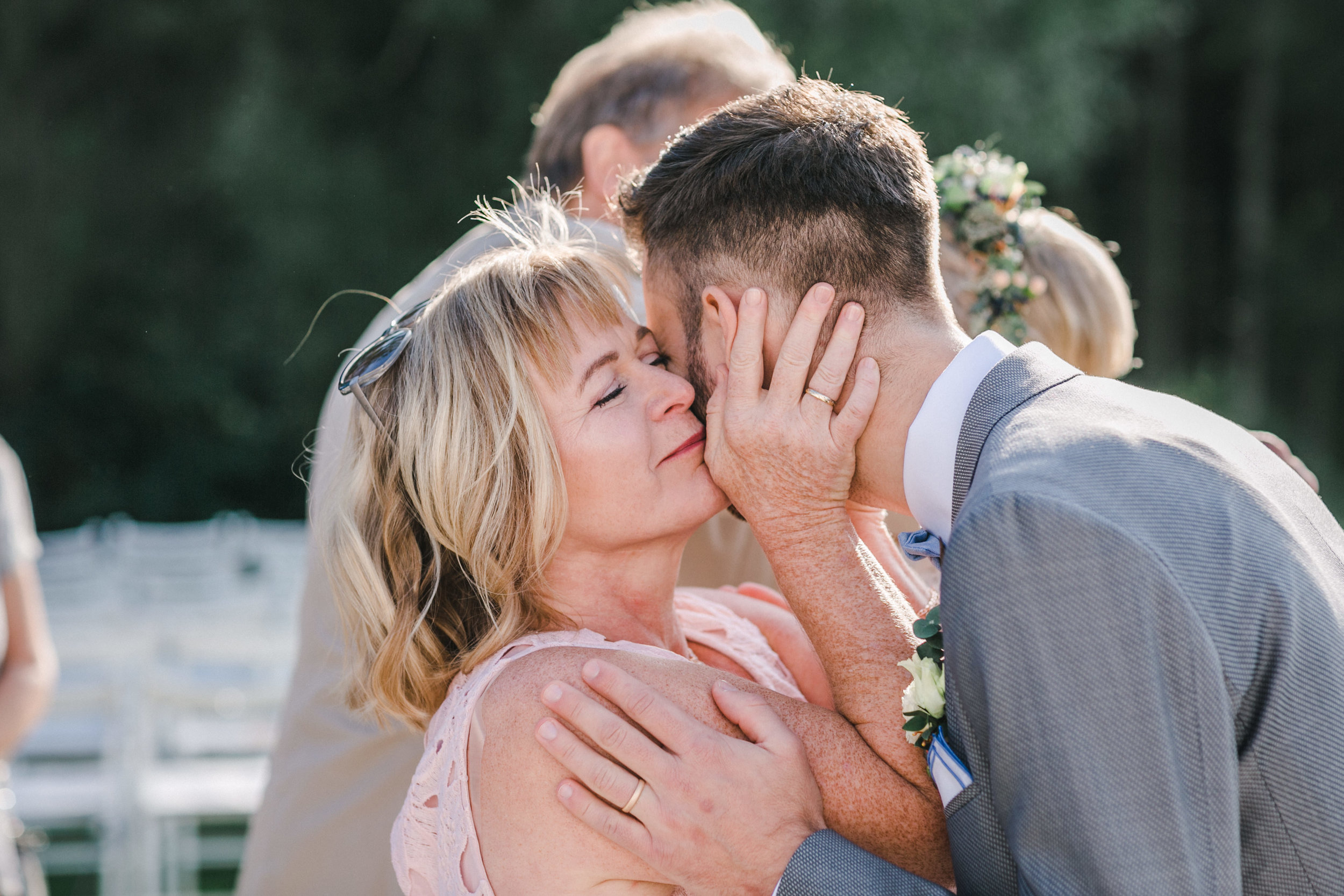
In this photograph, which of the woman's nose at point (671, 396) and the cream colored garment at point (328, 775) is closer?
the woman's nose at point (671, 396)

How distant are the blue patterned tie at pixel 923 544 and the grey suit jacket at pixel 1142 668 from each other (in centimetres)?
27

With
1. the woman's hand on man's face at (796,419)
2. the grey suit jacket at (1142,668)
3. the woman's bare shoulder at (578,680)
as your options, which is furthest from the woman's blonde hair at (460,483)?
the grey suit jacket at (1142,668)

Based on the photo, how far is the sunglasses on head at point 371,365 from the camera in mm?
2225

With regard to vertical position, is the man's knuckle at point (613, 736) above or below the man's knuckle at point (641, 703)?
below

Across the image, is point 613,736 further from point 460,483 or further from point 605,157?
point 605,157

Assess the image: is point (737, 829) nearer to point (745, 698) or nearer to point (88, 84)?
point (745, 698)

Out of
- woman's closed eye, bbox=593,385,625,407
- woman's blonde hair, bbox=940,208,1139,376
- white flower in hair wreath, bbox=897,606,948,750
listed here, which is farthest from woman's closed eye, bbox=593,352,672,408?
woman's blonde hair, bbox=940,208,1139,376

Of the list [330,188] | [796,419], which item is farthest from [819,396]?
[330,188]

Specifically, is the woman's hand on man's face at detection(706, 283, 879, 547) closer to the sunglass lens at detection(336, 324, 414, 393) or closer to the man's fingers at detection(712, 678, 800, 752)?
the man's fingers at detection(712, 678, 800, 752)

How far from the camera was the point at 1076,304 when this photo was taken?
3.48 m

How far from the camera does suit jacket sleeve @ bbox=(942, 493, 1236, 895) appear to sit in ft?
4.65

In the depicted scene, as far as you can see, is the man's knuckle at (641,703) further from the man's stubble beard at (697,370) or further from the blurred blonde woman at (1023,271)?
the blurred blonde woman at (1023,271)

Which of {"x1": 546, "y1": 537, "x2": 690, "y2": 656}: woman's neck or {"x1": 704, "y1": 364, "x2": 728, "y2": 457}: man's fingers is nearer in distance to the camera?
{"x1": 704, "y1": 364, "x2": 728, "y2": 457}: man's fingers

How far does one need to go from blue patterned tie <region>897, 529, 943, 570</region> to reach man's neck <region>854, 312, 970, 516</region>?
11 cm
